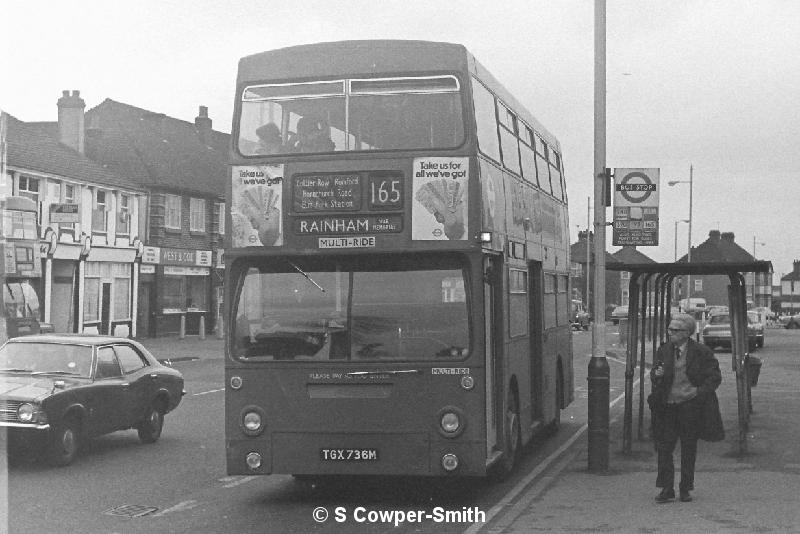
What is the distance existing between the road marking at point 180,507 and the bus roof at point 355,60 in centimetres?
395

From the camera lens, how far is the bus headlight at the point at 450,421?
32.4 ft

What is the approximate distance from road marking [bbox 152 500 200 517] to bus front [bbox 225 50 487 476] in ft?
2.32

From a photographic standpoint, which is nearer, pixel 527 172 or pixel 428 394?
pixel 428 394

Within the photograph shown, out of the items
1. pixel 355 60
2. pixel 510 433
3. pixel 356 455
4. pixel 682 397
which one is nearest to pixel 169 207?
pixel 510 433

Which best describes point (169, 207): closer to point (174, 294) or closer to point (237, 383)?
point (174, 294)

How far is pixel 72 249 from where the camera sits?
43531 mm

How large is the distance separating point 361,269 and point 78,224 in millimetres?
35878

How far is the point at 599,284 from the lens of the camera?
40.9 ft

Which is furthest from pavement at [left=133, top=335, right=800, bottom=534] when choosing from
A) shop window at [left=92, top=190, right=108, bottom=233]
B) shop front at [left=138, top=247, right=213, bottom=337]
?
shop front at [left=138, top=247, right=213, bottom=337]

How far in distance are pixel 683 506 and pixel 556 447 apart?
5.26 m

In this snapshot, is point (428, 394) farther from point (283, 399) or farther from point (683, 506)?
point (683, 506)

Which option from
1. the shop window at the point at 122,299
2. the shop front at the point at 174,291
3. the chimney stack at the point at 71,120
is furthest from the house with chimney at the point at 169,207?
the chimney stack at the point at 71,120

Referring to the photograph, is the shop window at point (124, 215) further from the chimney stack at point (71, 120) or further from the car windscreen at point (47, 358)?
the car windscreen at point (47, 358)

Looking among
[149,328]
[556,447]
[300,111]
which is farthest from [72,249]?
[300,111]
